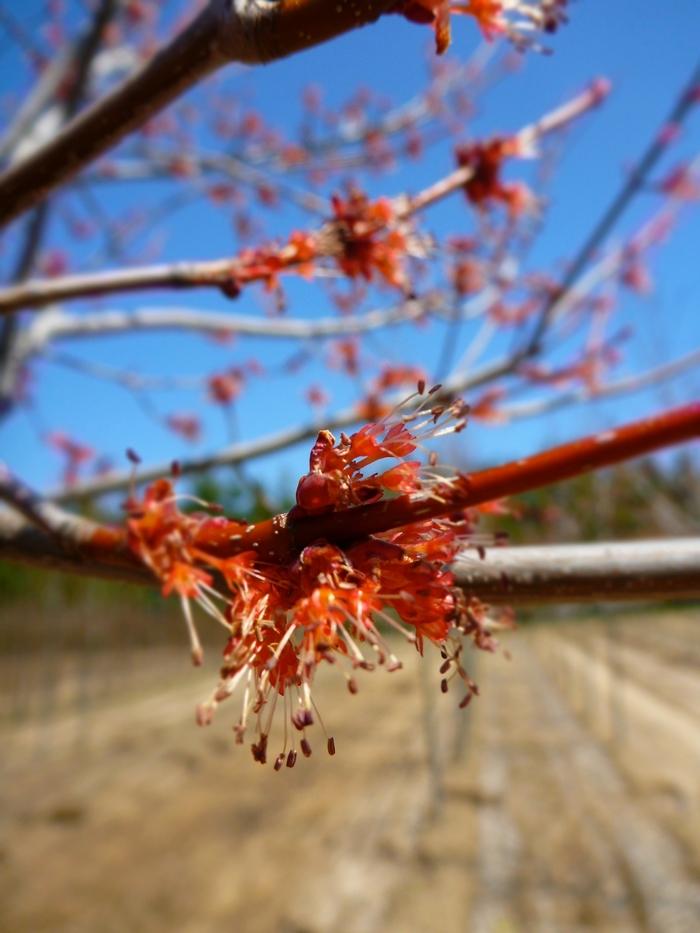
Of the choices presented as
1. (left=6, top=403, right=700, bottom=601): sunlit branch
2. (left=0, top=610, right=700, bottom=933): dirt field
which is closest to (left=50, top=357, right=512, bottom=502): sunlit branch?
(left=6, top=403, right=700, bottom=601): sunlit branch

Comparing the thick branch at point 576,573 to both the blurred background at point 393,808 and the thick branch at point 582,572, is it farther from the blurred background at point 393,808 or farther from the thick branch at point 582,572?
the blurred background at point 393,808

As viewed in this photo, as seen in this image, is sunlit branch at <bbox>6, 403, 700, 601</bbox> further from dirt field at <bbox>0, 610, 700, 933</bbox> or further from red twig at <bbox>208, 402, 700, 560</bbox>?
dirt field at <bbox>0, 610, 700, 933</bbox>

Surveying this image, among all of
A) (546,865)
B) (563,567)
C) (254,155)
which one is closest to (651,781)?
(546,865)

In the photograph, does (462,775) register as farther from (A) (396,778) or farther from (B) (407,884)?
(B) (407,884)

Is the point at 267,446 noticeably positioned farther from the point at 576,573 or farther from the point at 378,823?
the point at 378,823

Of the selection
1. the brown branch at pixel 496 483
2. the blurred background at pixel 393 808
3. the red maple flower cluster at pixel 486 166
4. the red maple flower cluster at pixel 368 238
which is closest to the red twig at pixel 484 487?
the brown branch at pixel 496 483
